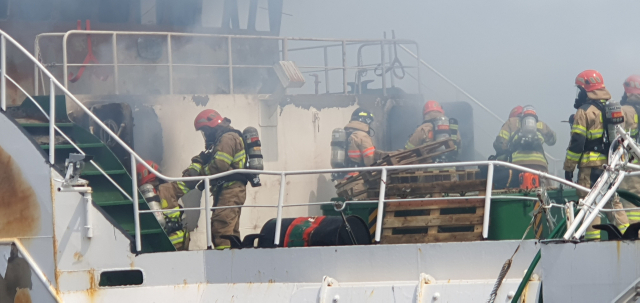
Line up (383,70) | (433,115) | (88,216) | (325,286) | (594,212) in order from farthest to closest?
(383,70) → (433,115) → (88,216) → (325,286) → (594,212)

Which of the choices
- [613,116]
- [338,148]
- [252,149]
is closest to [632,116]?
[613,116]

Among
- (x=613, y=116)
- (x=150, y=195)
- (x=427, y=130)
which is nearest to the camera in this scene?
(x=613, y=116)

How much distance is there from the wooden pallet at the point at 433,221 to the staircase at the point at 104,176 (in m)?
1.95

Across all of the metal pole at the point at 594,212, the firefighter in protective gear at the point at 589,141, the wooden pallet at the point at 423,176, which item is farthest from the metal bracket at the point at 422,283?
the firefighter in protective gear at the point at 589,141

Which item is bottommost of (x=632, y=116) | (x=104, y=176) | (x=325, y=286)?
(x=325, y=286)

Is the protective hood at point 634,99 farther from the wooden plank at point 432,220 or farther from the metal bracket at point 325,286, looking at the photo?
the metal bracket at point 325,286

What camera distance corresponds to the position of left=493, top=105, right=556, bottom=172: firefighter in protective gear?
370 inches

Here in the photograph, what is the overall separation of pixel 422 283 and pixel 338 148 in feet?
13.2

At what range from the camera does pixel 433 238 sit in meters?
5.98

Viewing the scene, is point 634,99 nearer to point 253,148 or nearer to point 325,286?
point 253,148

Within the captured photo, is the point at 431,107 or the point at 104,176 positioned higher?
the point at 431,107

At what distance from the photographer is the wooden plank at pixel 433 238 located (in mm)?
5859

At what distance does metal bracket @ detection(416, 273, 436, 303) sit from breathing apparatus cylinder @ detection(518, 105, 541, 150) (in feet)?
14.9

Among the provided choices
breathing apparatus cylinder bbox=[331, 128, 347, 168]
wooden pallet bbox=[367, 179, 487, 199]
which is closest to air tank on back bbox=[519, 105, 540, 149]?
breathing apparatus cylinder bbox=[331, 128, 347, 168]
